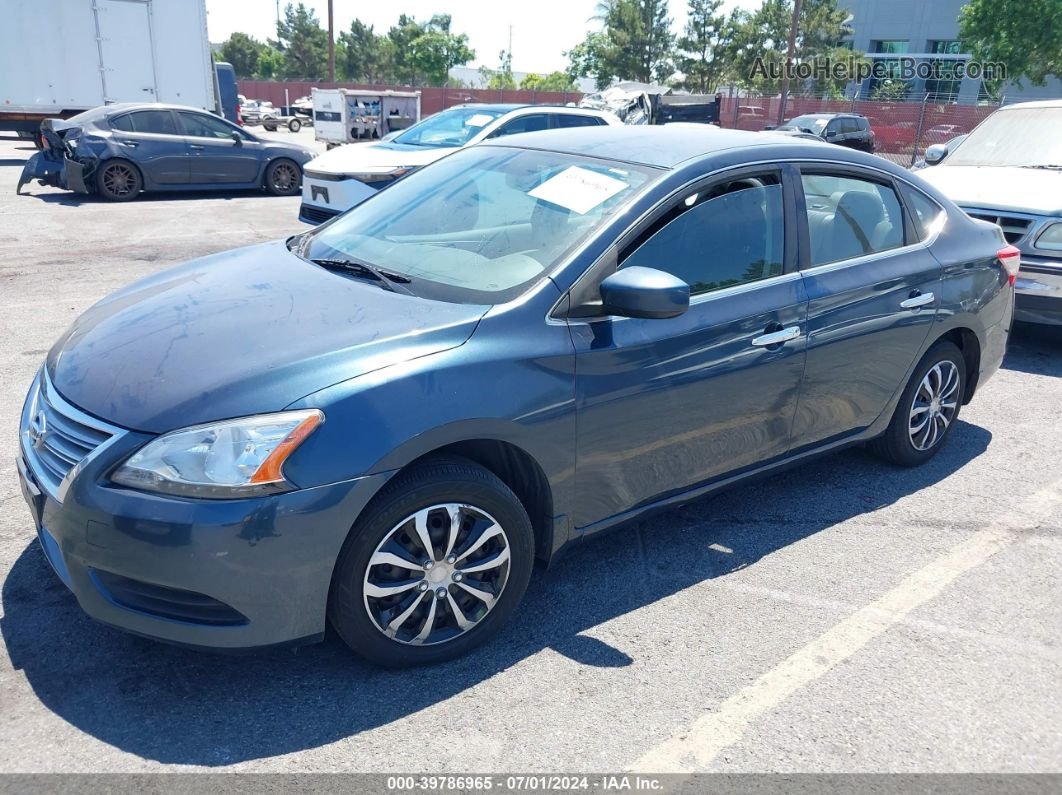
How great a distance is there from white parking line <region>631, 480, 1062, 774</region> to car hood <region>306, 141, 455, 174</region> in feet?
23.1

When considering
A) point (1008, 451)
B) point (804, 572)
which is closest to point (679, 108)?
point (1008, 451)

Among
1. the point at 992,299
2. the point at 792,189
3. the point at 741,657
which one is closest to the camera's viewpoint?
the point at 741,657

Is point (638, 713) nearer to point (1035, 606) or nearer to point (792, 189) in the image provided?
point (1035, 606)

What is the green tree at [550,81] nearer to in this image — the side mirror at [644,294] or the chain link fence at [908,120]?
the chain link fence at [908,120]

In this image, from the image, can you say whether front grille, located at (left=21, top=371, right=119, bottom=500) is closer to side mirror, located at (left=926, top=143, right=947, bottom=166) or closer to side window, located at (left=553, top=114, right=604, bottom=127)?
side mirror, located at (left=926, top=143, right=947, bottom=166)

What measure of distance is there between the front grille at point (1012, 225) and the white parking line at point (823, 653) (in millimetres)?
3305

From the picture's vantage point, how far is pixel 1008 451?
5.17 meters

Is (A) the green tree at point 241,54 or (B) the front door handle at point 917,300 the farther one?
(A) the green tree at point 241,54

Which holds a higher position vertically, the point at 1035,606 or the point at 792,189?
the point at 792,189

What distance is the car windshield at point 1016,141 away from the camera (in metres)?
7.96

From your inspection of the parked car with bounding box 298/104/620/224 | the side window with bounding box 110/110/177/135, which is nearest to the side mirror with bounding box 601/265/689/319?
the parked car with bounding box 298/104/620/224

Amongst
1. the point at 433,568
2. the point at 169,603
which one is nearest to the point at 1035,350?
the point at 433,568

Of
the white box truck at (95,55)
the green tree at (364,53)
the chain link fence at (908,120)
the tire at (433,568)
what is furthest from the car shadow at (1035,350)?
the green tree at (364,53)

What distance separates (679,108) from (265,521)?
27.1m
